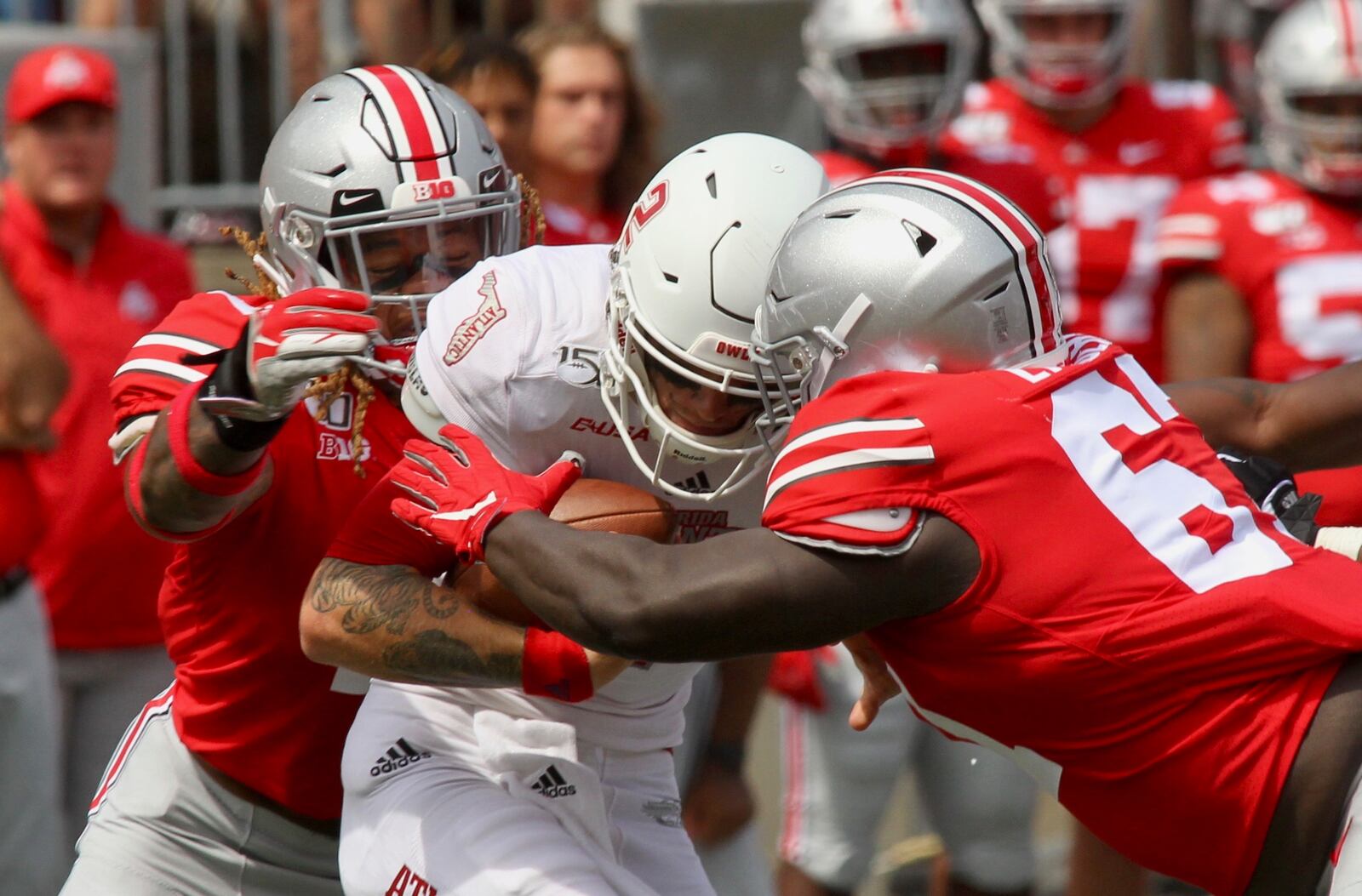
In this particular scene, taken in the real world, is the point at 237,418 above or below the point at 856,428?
below

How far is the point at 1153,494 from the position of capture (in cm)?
261

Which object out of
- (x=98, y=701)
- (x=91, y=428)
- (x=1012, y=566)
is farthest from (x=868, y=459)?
(x=91, y=428)

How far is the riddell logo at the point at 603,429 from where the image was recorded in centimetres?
304

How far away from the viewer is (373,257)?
3.30 metres

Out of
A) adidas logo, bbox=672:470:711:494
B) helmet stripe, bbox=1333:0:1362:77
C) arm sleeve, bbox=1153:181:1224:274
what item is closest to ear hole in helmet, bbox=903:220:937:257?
adidas logo, bbox=672:470:711:494

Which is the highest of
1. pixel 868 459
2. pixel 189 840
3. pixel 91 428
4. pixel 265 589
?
pixel 868 459

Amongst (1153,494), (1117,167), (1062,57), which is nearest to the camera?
(1153,494)

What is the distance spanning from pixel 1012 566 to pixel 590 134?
3057 mm

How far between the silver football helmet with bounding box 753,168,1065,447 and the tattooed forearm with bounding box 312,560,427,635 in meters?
0.63

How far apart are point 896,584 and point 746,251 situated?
2.06 ft

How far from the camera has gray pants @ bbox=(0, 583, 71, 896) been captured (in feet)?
14.8

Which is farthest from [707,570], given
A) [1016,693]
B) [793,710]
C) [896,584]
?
[793,710]

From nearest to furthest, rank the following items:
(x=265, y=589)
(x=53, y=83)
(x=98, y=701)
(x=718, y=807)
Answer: (x=265, y=589) < (x=718, y=807) < (x=98, y=701) < (x=53, y=83)

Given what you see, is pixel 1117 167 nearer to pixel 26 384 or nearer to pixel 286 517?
pixel 26 384
